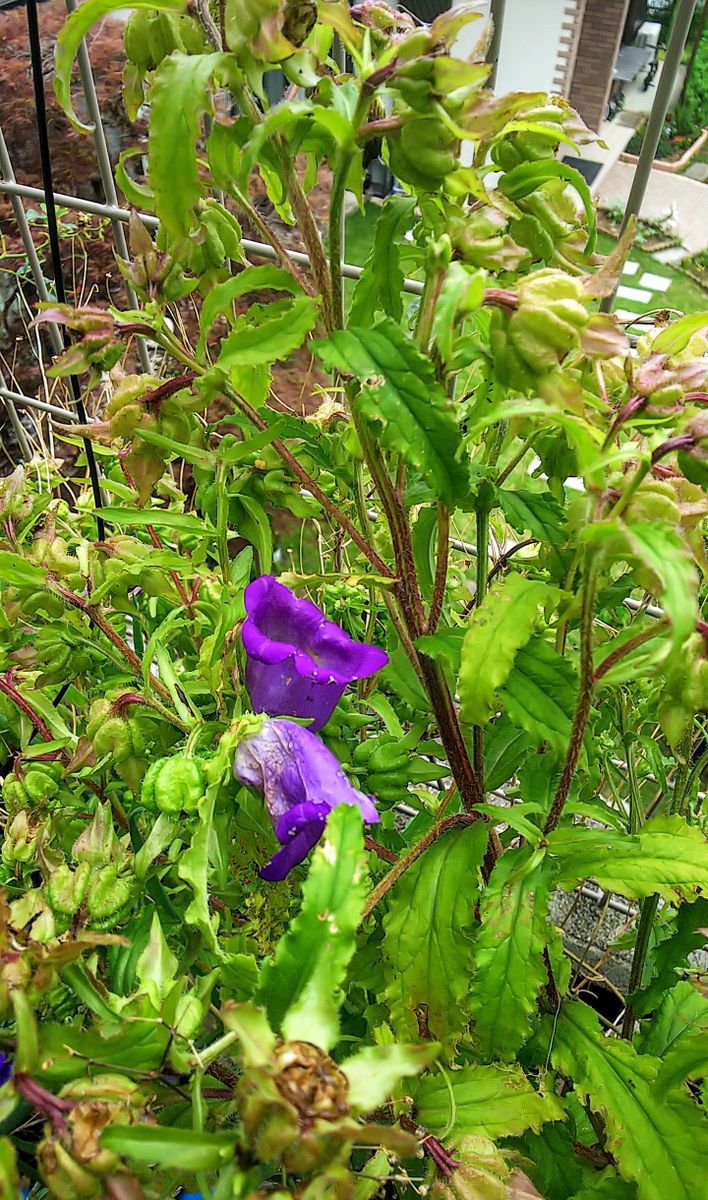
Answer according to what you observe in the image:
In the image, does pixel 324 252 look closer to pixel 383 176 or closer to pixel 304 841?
pixel 304 841

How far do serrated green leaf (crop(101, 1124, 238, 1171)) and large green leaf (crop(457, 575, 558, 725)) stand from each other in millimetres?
244

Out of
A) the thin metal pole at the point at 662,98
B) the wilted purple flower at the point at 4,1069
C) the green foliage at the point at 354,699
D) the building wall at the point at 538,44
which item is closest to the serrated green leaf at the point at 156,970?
the green foliage at the point at 354,699

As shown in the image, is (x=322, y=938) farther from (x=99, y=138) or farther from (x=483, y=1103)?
(x=99, y=138)

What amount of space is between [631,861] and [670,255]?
6888mm

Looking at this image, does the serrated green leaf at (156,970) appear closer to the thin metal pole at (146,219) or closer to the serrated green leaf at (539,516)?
the serrated green leaf at (539,516)

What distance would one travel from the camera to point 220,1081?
621 millimetres

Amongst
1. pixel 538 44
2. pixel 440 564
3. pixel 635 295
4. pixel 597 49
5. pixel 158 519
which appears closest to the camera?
pixel 440 564

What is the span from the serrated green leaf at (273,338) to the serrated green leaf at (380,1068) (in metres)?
0.35

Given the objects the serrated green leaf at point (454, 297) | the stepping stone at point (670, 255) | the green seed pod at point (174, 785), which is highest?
the serrated green leaf at point (454, 297)

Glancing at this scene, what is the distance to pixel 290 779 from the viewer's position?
0.55m

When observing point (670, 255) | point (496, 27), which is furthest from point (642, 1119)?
point (670, 255)

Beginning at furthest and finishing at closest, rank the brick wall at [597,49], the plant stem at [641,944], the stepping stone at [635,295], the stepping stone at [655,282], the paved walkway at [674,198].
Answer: the brick wall at [597,49] < the paved walkway at [674,198] < the stepping stone at [655,282] < the stepping stone at [635,295] < the plant stem at [641,944]

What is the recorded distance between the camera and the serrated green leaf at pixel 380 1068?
0.34m

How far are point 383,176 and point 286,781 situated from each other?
4.54 meters
